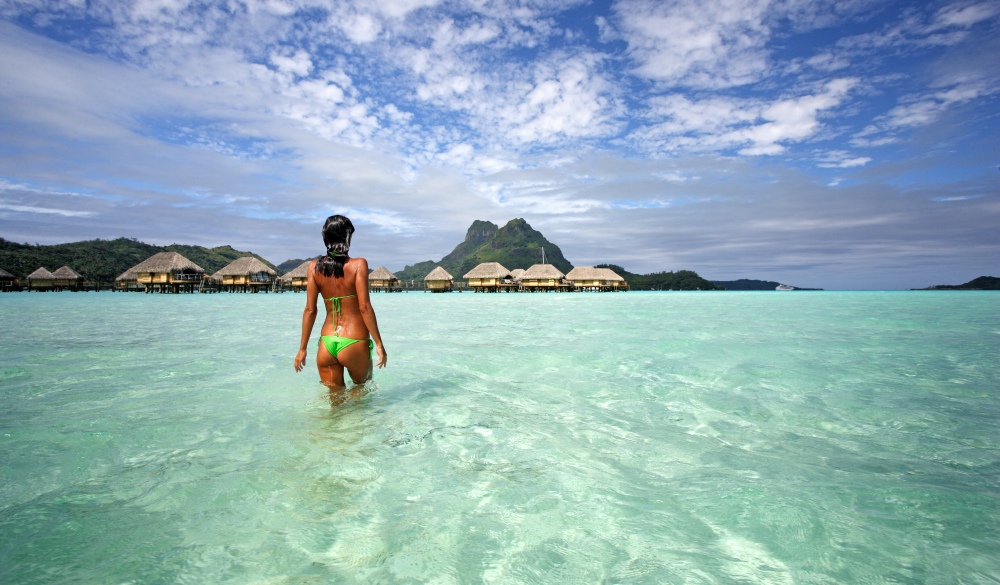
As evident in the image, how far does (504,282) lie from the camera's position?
→ 189 ft

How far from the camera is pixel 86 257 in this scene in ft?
206

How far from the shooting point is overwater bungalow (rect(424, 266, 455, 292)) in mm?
55375

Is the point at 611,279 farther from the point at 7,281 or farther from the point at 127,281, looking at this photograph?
the point at 7,281

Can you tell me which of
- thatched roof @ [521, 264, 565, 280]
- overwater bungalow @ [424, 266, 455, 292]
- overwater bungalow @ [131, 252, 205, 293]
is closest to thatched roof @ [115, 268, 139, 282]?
overwater bungalow @ [131, 252, 205, 293]

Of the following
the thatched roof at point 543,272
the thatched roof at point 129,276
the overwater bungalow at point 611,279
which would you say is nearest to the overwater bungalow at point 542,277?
the thatched roof at point 543,272

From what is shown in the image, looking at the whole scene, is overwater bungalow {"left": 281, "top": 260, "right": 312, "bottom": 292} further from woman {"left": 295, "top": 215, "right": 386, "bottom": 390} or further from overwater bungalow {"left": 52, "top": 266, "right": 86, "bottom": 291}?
woman {"left": 295, "top": 215, "right": 386, "bottom": 390}

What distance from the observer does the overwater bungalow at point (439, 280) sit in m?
55.4

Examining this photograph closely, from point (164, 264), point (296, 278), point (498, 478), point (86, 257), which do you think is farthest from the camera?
point (86, 257)

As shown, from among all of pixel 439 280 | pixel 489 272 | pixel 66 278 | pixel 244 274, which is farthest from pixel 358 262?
pixel 66 278

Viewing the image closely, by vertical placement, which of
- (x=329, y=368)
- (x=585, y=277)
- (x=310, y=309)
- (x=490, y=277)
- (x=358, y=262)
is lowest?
(x=329, y=368)

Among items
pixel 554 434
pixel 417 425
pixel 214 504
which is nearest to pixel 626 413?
pixel 554 434

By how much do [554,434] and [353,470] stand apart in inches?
61.3

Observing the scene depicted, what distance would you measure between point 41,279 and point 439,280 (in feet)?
140

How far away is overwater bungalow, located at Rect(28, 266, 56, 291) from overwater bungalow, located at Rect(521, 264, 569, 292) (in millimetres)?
52696
